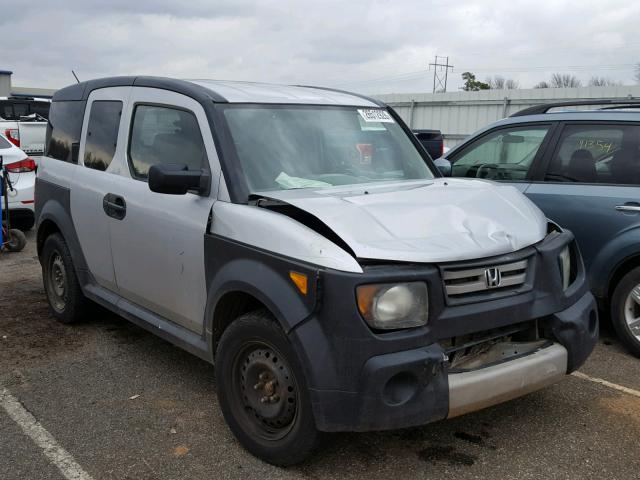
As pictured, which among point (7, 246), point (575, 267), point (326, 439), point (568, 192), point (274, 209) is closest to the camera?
point (326, 439)

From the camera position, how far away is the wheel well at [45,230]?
5578 millimetres

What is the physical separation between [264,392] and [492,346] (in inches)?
46.2

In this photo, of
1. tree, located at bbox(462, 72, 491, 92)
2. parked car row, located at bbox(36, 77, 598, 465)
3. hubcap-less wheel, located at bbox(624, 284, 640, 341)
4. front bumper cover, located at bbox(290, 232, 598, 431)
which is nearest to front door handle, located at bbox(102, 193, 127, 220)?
parked car row, located at bbox(36, 77, 598, 465)

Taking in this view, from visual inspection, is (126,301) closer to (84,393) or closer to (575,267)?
(84,393)

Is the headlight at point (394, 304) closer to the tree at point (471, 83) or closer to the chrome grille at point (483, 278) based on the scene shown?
the chrome grille at point (483, 278)

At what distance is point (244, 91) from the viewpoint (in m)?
4.18

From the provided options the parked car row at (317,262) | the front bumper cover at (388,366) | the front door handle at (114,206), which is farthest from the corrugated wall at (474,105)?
the front bumper cover at (388,366)

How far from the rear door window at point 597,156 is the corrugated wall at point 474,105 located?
1170 centimetres

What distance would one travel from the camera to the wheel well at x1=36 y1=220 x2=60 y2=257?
558cm

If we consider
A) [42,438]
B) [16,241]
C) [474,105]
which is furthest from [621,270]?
[474,105]

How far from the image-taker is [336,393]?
2873 mm

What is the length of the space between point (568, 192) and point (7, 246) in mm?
7039

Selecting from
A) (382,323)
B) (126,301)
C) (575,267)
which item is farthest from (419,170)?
(126,301)

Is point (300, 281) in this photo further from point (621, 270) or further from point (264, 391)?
point (621, 270)
